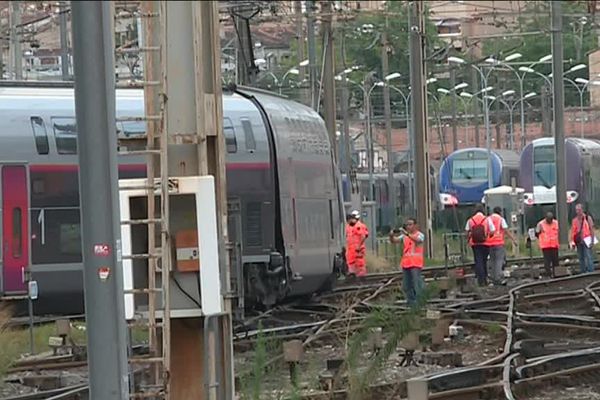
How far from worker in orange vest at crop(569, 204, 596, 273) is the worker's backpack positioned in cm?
343

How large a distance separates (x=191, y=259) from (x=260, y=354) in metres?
2.32

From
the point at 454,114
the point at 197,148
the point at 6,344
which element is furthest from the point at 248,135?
the point at 454,114

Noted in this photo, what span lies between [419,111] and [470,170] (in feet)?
→ 59.4

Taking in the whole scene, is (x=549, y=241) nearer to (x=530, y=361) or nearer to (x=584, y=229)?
(x=584, y=229)

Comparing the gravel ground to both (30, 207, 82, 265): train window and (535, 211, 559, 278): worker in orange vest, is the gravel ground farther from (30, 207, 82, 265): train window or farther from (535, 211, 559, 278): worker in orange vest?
(535, 211, 559, 278): worker in orange vest

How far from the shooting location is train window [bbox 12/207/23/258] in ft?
63.7

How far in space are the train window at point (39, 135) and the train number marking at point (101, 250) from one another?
1271cm

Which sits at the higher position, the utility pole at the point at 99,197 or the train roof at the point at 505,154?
the train roof at the point at 505,154

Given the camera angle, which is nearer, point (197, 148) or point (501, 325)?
point (197, 148)

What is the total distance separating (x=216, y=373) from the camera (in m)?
9.12

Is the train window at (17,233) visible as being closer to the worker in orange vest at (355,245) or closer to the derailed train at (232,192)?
the derailed train at (232,192)

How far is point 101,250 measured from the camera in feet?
23.6

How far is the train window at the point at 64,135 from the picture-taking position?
64.7 ft

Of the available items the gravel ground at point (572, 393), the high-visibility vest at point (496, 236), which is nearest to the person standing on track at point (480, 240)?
the high-visibility vest at point (496, 236)
